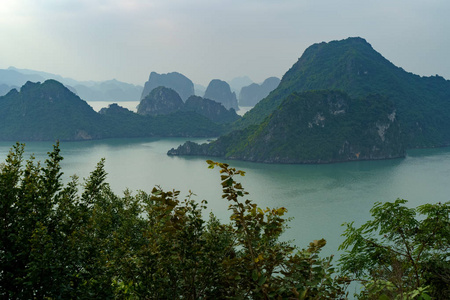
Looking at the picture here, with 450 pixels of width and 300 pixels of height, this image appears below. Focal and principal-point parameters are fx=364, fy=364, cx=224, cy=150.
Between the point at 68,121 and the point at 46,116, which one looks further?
the point at 46,116

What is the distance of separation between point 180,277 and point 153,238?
75cm

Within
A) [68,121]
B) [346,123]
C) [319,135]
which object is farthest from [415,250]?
[68,121]

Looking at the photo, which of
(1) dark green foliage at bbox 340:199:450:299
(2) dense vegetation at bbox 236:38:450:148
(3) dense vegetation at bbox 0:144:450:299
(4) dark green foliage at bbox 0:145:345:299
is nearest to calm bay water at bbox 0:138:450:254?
(2) dense vegetation at bbox 236:38:450:148

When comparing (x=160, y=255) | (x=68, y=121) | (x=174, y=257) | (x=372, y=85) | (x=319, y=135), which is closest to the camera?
(x=174, y=257)

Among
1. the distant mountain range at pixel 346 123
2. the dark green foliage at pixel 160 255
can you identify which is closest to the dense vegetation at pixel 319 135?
the distant mountain range at pixel 346 123

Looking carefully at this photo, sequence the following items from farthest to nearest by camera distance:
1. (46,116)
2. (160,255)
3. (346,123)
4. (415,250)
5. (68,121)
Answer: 1. (46,116)
2. (68,121)
3. (346,123)
4. (415,250)
5. (160,255)

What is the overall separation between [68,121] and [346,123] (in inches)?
4290

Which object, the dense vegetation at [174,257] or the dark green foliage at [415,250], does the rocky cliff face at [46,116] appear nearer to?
the dense vegetation at [174,257]

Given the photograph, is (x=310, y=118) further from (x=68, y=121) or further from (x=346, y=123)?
(x=68, y=121)

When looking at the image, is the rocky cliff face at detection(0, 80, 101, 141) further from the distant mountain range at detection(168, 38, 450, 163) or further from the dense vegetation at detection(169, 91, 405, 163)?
the distant mountain range at detection(168, 38, 450, 163)

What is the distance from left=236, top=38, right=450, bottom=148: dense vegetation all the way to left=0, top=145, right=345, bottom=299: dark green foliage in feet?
416

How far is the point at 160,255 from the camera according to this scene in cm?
512

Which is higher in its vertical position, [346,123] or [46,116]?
[346,123]

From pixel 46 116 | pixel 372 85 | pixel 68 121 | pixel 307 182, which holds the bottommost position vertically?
pixel 307 182
